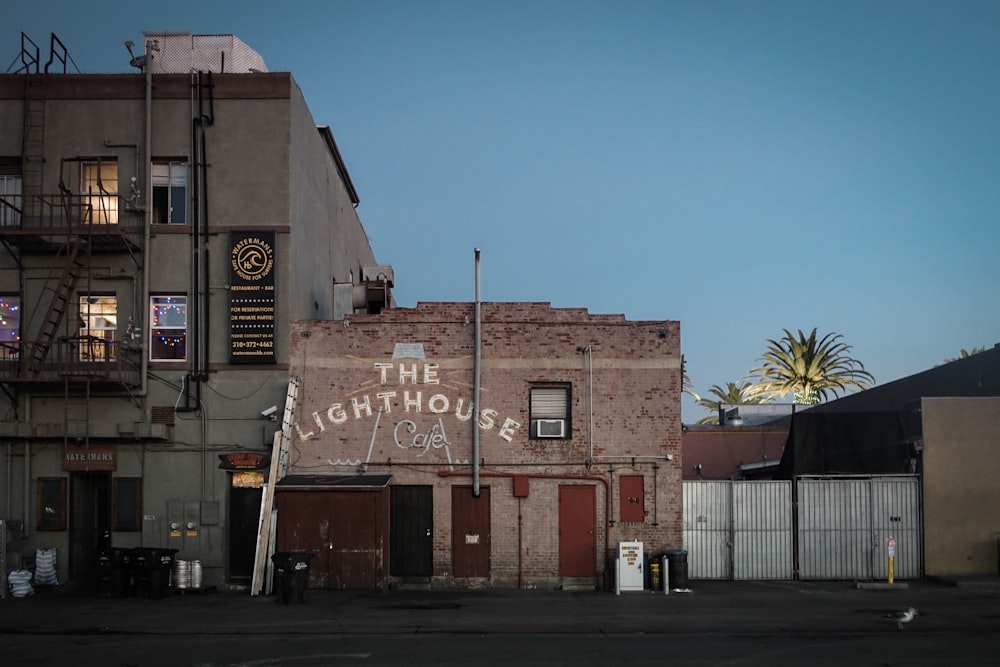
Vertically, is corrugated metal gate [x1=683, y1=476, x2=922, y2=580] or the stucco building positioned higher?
the stucco building

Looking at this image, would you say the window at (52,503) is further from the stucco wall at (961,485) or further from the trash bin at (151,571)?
the stucco wall at (961,485)

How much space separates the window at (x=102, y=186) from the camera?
2809cm

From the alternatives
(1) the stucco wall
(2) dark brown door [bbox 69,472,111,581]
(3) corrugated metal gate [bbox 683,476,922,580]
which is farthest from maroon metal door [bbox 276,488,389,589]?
(1) the stucco wall

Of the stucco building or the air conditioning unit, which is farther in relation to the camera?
the air conditioning unit

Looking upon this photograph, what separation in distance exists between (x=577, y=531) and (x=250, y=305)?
35.5 ft

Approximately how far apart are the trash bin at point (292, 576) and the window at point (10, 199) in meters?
12.1

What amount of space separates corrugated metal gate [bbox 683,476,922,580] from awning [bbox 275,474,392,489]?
8.76 m

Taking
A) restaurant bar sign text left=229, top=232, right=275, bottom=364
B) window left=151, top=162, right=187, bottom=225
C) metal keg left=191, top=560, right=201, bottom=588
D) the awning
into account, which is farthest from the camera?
window left=151, top=162, right=187, bottom=225

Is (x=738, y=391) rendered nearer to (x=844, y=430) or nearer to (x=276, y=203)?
(x=844, y=430)

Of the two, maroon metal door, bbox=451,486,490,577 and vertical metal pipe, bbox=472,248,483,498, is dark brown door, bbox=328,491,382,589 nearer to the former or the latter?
maroon metal door, bbox=451,486,490,577

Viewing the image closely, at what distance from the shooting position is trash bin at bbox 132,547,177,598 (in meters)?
25.4

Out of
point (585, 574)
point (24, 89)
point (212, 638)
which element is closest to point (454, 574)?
point (585, 574)

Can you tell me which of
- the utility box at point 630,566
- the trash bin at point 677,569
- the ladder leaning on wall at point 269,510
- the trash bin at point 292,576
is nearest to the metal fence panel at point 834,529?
the trash bin at point 677,569

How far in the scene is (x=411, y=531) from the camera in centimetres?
2739
